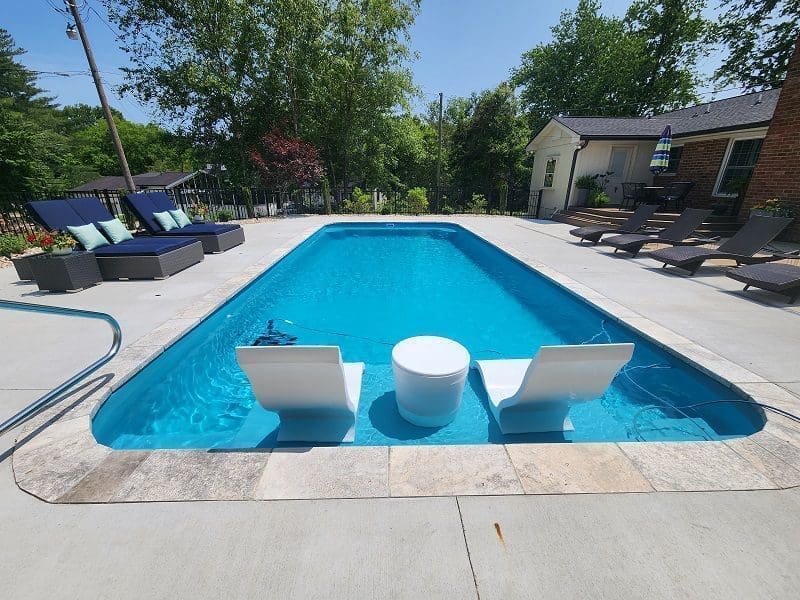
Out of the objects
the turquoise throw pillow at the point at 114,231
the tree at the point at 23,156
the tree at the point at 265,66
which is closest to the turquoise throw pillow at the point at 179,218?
the turquoise throw pillow at the point at 114,231

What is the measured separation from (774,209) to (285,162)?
52.6 feet

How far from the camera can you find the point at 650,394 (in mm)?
3271

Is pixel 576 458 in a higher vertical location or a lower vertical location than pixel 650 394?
higher

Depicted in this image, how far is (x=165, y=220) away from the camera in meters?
7.49

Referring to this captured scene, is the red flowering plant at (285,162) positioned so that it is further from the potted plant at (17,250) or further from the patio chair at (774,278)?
the patio chair at (774,278)

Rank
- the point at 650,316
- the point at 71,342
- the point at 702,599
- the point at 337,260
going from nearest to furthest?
the point at 702,599 < the point at 71,342 < the point at 650,316 < the point at 337,260

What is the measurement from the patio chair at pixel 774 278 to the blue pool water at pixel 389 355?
2361 millimetres

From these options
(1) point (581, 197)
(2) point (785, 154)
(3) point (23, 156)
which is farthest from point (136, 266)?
(1) point (581, 197)

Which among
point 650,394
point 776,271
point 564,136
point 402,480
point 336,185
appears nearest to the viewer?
point 402,480

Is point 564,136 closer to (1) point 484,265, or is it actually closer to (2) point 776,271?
(1) point 484,265

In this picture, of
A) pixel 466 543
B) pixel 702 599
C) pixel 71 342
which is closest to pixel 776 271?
pixel 702 599

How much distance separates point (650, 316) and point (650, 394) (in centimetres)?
146

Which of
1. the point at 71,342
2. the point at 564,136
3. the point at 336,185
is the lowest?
the point at 71,342

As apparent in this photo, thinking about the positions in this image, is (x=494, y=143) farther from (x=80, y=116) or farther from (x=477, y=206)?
(x=80, y=116)
